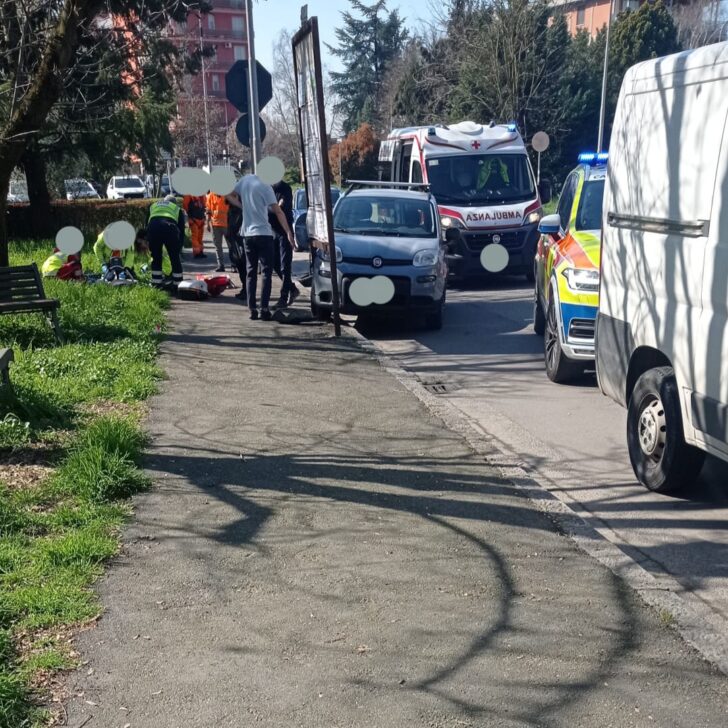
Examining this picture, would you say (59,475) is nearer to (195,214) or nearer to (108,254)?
(108,254)

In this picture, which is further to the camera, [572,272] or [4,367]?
[572,272]

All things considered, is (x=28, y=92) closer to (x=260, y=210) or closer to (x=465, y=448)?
(x=260, y=210)

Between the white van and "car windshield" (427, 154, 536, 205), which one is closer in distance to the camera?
the white van

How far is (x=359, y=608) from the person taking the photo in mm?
4391

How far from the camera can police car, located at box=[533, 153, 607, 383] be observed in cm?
923

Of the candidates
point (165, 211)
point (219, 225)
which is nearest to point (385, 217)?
point (165, 211)

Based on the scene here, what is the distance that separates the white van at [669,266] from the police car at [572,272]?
1.97 m

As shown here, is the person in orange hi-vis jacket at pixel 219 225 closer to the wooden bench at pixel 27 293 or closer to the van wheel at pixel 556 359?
the wooden bench at pixel 27 293

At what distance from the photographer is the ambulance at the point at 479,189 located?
712 inches

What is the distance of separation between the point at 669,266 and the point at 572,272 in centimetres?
360

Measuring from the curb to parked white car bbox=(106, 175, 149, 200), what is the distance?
46.7m

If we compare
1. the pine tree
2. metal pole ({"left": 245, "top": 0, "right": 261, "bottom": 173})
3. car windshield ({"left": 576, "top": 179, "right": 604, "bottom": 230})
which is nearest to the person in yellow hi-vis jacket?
metal pole ({"left": 245, "top": 0, "right": 261, "bottom": 173})

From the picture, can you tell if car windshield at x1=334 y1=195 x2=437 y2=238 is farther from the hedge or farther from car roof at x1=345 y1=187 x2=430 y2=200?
the hedge

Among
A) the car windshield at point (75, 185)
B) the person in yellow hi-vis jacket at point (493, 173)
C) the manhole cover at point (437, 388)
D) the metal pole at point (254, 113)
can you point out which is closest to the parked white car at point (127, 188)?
the car windshield at point (75, 185)
